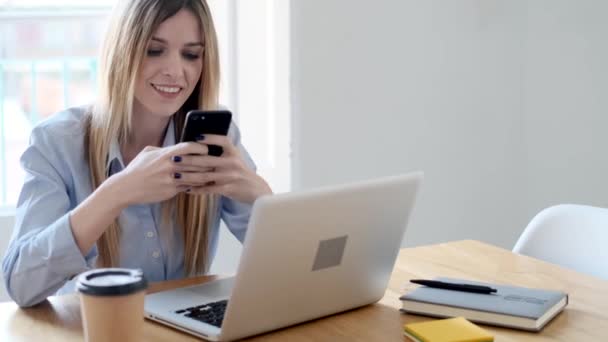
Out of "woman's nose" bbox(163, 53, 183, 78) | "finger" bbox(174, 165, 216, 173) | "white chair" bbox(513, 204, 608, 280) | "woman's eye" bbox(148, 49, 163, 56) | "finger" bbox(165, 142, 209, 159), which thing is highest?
"woman's eye" bbox(148, 49, 163, 56)

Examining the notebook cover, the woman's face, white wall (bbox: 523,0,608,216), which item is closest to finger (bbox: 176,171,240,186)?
the woman's face

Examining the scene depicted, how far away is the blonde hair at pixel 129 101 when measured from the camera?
1.75 meters

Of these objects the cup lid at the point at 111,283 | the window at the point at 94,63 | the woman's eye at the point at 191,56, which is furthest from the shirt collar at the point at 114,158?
the window at the point at 94,63

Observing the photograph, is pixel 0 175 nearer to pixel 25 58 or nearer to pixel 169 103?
pixel 25 58

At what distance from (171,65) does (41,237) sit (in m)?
0.47

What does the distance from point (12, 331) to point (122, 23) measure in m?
0.70

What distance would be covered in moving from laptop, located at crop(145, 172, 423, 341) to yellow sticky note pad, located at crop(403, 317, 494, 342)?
14 centimetres

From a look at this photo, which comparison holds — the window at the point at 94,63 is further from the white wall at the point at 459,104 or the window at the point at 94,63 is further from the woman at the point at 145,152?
the woman at the point at 145,152

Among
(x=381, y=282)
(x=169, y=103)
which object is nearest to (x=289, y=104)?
(x=169, y=103)

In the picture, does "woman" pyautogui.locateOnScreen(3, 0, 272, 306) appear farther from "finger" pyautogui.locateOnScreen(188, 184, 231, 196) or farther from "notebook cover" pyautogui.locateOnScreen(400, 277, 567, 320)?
"notebook cover" pyautogui.locateOnScreen(400, 277, 567, 320)

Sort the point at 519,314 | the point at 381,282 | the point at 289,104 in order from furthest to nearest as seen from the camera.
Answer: the point at 289,104 → the point at 381,282 → the point at 519,314

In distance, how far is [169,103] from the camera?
1.82 metres

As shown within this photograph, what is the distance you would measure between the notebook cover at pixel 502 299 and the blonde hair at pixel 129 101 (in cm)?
54

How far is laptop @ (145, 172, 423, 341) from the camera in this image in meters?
1.19
